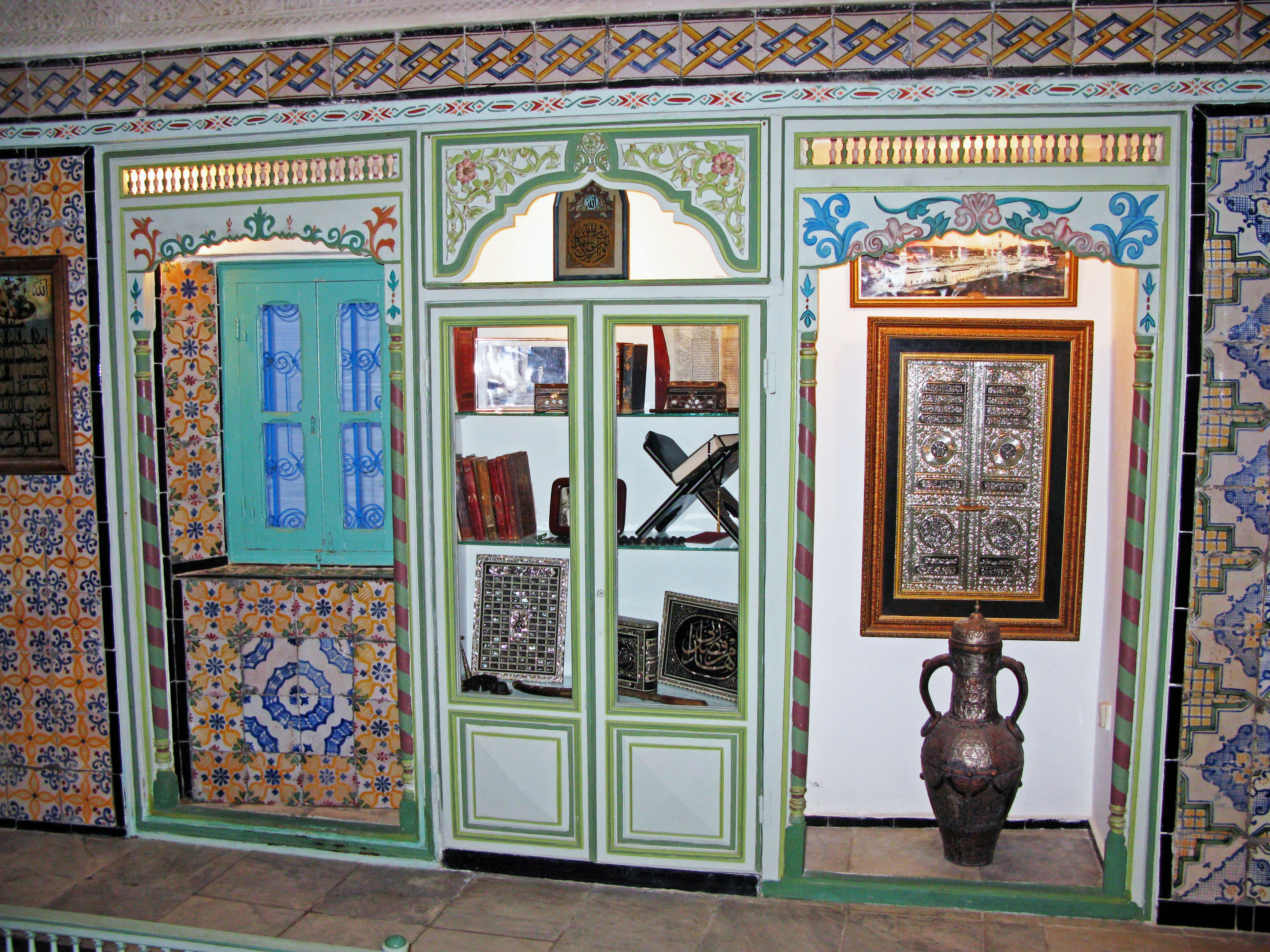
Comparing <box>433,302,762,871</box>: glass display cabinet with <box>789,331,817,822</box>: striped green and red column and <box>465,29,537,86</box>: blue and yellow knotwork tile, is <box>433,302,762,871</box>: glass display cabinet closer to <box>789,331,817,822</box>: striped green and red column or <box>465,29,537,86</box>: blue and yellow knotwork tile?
<box>789,331,817,822</box>: striped green and red column

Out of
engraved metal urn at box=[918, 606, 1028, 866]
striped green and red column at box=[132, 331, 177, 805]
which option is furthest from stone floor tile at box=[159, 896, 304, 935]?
engraved metal urn at box=[918, 606, 1028, 866]

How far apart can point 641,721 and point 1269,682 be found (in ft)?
7.17

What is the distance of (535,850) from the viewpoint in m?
3.27

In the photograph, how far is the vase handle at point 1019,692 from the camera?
3109 mm

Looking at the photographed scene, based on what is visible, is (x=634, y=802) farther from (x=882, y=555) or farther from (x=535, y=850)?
(x=882, y=555)

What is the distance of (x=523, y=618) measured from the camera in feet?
11.0

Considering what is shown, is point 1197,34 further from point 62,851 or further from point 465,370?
point 62,851

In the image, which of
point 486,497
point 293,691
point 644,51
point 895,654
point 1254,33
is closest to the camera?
point 1254,33

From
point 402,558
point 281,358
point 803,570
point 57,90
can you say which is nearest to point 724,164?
point 803,570

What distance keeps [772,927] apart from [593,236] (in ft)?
8.30

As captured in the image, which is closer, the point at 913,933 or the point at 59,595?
the point at 913,933

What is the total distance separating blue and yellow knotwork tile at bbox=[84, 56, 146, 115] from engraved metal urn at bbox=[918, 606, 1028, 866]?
372cm

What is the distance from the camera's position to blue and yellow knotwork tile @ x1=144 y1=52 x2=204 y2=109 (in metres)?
3.26

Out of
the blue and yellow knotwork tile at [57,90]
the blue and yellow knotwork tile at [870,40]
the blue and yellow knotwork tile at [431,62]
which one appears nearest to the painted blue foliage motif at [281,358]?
the blue and yellow knotwork tile at [57,90]
